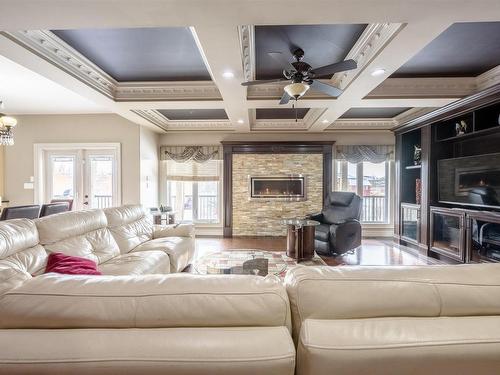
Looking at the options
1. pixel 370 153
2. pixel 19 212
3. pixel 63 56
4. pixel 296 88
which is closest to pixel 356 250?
pixel 370 153

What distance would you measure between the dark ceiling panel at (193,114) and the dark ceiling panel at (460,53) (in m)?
3.12

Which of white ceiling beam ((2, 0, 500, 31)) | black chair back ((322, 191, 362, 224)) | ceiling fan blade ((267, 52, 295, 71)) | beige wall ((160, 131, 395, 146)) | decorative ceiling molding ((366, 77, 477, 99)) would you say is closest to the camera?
white ceiling beam ((2, 0, 500, 31))

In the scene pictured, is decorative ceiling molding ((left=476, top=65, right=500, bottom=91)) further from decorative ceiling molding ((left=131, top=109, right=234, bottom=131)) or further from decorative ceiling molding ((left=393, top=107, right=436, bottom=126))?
decorative ceiling molding ((left=131, top=109, right=234, bottom=131))

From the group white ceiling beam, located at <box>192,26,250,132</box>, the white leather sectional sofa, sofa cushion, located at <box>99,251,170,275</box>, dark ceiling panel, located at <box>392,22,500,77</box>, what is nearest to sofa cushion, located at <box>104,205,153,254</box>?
sofa cushion, located at <box>99,251,170,275</box>

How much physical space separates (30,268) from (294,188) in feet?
17.0

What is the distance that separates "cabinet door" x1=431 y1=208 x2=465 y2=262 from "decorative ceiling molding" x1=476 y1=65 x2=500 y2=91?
175 centimetres

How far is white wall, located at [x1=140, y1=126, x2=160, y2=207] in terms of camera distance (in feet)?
19.0

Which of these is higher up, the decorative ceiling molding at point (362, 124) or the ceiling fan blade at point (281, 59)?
the ceiling fan blade at point (281, 59)

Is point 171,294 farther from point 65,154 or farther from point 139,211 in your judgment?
point 65,154

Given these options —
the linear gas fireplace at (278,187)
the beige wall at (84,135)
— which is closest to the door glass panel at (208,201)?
the linear gas fireplace at (278,187)

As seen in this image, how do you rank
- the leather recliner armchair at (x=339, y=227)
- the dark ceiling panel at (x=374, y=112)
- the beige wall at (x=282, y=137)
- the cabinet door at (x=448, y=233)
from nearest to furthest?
the cabinet door at (x=448, y=233)
the leather recliner armchair at (x=339, y=227)
the dark ceiling panel at (x=374, y=112)
the beige wall at (x=282, y=137)

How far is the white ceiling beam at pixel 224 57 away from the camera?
7.45 ft

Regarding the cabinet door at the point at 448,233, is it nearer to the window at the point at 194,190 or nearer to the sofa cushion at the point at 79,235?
the window at the point at 194,190

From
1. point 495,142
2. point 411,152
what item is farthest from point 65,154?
point 495,142
